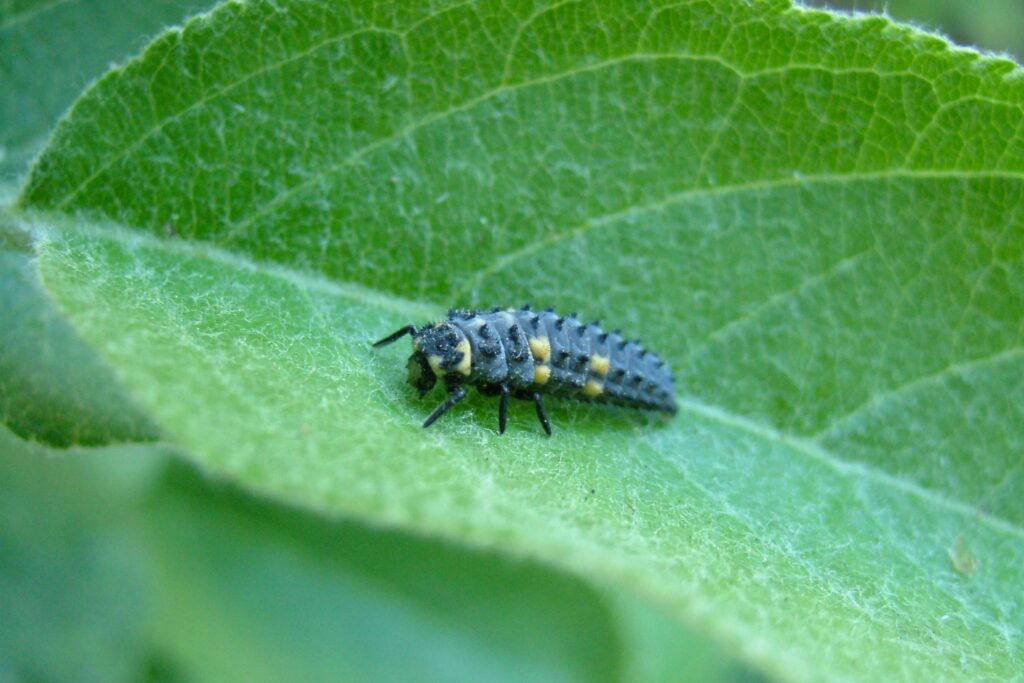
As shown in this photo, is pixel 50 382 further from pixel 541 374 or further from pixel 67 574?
pixel 541 374

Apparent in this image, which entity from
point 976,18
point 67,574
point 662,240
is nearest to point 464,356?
point 662,240

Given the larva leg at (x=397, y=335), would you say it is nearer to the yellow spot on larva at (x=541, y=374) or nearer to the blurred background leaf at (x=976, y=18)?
the yellow spot on larva at (x=541, y=374)

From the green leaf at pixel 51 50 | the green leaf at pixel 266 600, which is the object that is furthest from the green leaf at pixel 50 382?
the green leaf at pixel 266 600

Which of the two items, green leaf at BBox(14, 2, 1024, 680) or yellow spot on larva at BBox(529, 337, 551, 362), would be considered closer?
green leaf at BBox(14, 2, 1024, 680)

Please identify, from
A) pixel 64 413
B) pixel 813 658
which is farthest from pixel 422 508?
pixel 64 413

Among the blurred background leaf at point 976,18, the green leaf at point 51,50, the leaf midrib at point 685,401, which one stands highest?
the green leaf at point 51,50

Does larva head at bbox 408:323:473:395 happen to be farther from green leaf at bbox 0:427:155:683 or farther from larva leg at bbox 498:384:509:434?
green leaf at bbox 0:427:155:683

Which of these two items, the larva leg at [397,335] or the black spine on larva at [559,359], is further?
the black spine on larva at [559,359]

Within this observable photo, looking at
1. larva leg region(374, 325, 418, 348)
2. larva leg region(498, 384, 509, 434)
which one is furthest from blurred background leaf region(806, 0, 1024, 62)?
larva leg region(374, 325, 418, 348)
